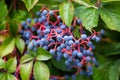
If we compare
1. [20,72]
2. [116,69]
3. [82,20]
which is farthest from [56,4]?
[116,69]

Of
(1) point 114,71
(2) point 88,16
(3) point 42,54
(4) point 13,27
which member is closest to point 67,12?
(2) point 88,16

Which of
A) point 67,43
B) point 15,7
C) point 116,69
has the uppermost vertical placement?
point 15,7

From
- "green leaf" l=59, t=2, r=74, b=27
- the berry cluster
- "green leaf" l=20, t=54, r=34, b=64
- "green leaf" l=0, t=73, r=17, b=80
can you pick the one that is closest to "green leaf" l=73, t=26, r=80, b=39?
the berry cluster

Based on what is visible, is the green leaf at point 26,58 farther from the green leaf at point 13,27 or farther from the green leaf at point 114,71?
the green leaf at point 114,71

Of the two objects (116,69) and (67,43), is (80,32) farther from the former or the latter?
(116,69)

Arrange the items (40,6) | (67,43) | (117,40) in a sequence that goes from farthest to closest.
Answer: (117,40) < (40,6) < (67,43)

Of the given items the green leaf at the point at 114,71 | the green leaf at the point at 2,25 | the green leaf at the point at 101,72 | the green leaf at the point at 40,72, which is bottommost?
the green leaf at the point at 101,72

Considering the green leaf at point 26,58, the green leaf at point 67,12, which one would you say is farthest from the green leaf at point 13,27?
the green leaf at point 67,12
